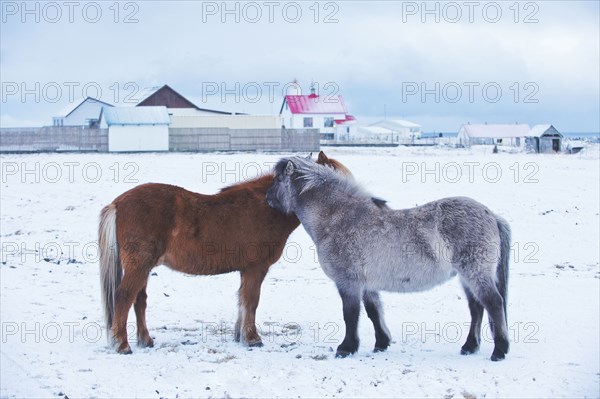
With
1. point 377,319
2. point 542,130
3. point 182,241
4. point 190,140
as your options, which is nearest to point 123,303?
point 182,241

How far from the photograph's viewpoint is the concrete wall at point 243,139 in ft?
152

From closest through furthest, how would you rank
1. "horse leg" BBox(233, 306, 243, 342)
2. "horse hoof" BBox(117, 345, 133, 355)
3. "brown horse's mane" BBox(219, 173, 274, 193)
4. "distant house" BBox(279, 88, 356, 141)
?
"horse hoof" BBox(117, 345, 133, 355), "horse leg" BBox(233, 306, 243, 342), "brown horse's mane" BBox(219, 173, 274, 193), "distant house" BBox(279, 88, 356, 141)

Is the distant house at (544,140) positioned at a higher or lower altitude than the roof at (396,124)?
lower

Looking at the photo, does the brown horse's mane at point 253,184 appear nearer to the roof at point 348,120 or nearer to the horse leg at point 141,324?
the horse leg at point 141,324

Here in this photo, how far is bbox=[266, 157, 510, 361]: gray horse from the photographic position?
732cm

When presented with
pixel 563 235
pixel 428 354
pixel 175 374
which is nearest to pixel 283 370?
pixel 175 374

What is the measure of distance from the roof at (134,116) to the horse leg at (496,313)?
41.3m

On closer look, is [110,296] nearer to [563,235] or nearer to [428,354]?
[428,354]

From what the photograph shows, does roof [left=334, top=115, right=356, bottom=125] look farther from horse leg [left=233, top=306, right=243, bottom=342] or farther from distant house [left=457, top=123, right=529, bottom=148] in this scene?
horse leg [left=233, top=306, right=243, bottom=342]

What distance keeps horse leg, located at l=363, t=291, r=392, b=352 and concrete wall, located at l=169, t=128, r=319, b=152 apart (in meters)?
37.7

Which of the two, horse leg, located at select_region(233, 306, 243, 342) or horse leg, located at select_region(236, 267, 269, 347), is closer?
horse leg, located at select_region(236, 267, 269, 347)

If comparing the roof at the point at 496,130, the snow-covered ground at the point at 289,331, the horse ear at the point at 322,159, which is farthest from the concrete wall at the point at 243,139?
the roof at the point at 496,130

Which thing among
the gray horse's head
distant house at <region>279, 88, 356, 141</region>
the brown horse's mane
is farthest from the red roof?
the gray horse's head

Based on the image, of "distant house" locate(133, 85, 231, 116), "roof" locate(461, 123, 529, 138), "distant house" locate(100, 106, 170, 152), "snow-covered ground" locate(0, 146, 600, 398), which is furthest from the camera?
"roof" locate(461, 123, 529, 138)
